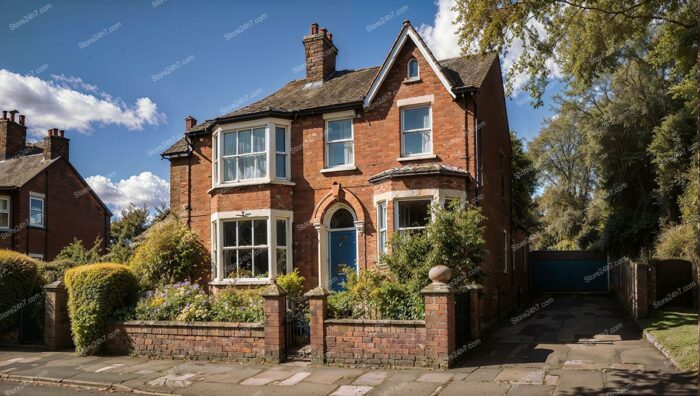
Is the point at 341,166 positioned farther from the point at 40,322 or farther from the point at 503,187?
the point at 40,322

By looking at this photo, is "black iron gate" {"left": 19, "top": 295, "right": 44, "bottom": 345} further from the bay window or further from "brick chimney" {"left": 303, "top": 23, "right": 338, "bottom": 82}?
"brick chimney" {"left": 303, "top": 23, "right": 338, "bottom": 82}

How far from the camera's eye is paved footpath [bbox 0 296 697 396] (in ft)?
30.6

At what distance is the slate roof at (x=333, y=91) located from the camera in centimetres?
1784

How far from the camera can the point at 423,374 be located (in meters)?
10.4

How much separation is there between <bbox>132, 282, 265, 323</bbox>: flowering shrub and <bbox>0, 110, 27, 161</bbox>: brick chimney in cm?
2289

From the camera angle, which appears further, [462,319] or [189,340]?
[189,340]

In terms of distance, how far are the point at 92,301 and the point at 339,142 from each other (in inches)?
339

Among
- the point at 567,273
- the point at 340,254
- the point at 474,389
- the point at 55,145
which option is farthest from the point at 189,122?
the point at 567,273

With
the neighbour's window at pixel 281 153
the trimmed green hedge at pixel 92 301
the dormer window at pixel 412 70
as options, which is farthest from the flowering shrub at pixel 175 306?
the dormer window at pixel 412 70

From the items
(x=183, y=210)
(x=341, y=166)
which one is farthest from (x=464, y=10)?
(x=183, y=210)

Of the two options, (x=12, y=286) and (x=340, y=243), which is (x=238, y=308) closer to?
(x=340, y=243)

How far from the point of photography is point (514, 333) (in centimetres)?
1480

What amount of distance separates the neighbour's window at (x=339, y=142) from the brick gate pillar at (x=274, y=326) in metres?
7.11

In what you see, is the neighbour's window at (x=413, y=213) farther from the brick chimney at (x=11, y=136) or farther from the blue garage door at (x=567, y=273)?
the brick chimney at (x=11, y=136)
